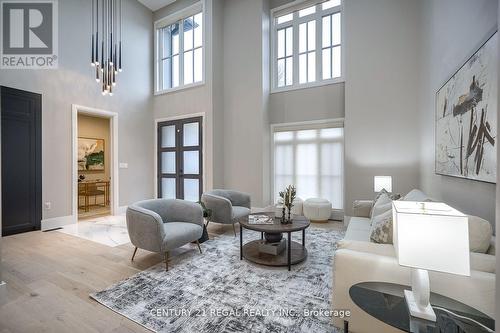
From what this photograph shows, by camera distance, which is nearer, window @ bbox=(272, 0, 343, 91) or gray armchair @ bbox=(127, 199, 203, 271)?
gray armchair @ bbox=(127, 199, 203, 271)

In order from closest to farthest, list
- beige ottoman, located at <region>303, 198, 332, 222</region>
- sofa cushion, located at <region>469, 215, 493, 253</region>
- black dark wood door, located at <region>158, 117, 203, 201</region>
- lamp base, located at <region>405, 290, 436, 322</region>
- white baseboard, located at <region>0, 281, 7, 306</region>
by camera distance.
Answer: lamp base, located at <region>405, 290, 436, 322</region> → sofa cushion, located at <region>469, 215, 493, 253</region> → white baseboard, located at <region>0, 281, 7, 306</region> → beige ottoman, located at <region>303, 198, 332, 222</region> → black dark wood door, located at <region>158, 117, 203, 201</region>

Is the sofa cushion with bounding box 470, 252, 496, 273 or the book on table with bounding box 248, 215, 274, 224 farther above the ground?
the sofa cushion with bounding box 470, 252, 496, 273

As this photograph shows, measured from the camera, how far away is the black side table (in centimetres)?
108

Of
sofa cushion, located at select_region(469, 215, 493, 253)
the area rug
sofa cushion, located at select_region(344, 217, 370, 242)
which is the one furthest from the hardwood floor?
sofa cushion, located at select_region(469, 215, 493, 253)

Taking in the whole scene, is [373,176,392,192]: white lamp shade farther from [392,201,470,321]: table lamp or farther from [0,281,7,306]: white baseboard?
[0,281,7,306]: white baseboard

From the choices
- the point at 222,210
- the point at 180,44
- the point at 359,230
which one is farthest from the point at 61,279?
the point at 180,44

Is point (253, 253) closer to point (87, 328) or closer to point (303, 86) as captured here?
point (87, 328)

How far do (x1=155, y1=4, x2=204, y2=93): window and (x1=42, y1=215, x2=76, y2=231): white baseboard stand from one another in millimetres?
3687

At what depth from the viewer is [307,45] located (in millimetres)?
5340

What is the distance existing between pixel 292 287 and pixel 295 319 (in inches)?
18.3

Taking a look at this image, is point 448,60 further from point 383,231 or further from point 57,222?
Result: point 57,222

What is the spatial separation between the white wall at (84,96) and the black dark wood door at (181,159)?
348mm

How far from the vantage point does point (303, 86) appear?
5.29 metres

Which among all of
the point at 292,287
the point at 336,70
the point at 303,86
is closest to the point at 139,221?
the point at 292,287
